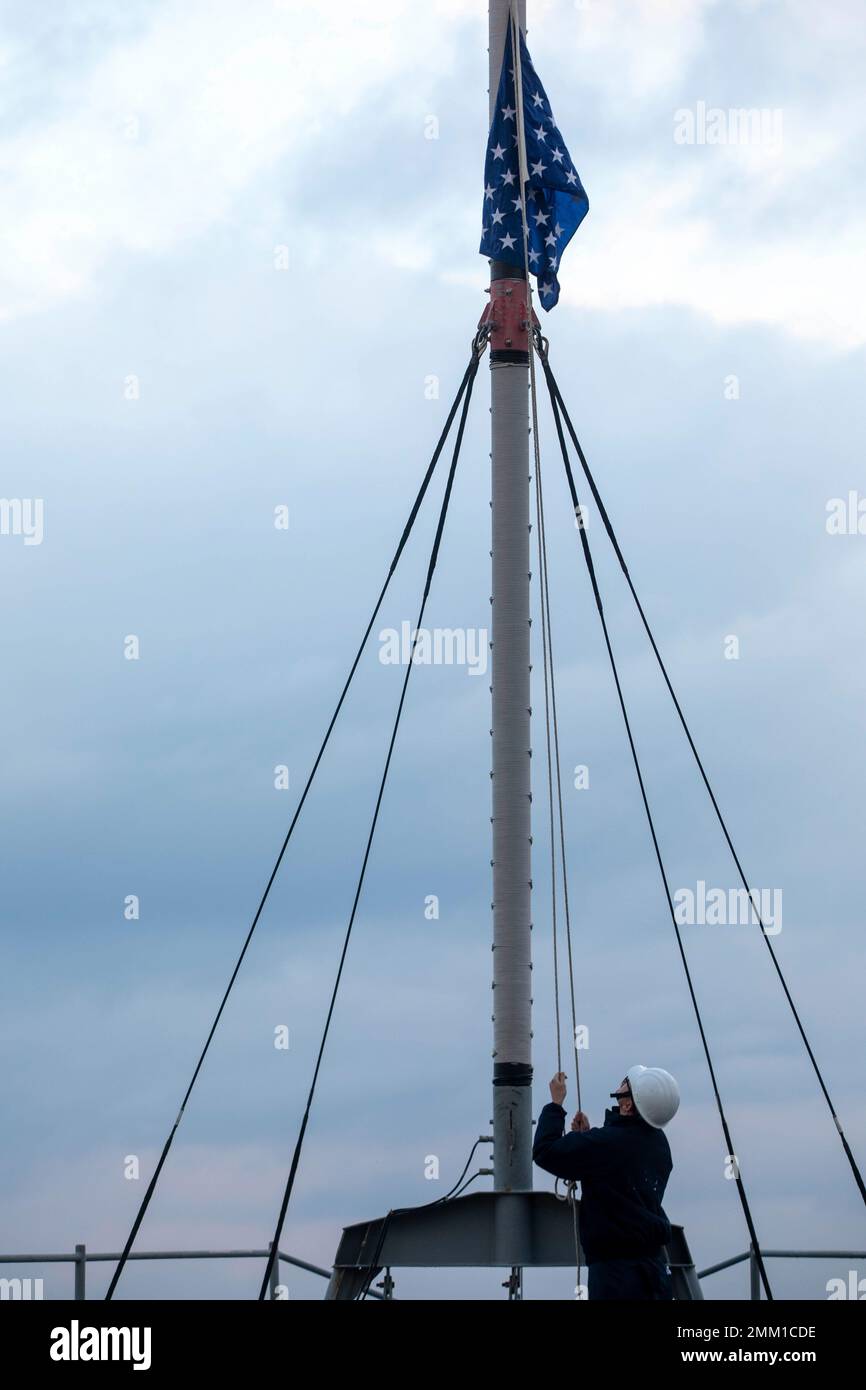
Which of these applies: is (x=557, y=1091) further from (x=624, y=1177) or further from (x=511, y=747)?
(x=511, y=747)

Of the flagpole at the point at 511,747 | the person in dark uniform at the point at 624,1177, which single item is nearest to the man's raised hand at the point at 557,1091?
the person in dark uniform at the point at 624,1177

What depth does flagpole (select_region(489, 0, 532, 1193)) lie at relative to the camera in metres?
17.4

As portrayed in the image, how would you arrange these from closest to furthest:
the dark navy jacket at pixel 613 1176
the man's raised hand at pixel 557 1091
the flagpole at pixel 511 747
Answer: the dark navy jacket at pixel 613 1176
the man's raised hand at pixel 557 1091
the flagpole at pixel 511 747

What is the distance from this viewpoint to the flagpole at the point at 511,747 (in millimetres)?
17391

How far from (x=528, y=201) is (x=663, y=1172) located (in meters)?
11.4

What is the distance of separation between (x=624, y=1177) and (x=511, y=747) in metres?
5.55

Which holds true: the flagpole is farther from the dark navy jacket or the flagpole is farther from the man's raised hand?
the dark navy jacket

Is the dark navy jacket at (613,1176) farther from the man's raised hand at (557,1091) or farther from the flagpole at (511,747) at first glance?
the flagpole at (511,747)

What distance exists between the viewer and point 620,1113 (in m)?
13.7

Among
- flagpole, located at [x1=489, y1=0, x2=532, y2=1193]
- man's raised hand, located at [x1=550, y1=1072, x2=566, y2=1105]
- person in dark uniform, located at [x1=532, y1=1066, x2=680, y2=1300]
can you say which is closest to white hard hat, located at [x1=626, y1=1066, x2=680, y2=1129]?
person in dark uniform, located at [x1=532, y1=1066, x2=680, y2=1300]

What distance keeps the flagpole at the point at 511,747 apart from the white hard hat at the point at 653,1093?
3.90m

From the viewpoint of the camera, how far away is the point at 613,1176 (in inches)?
531
